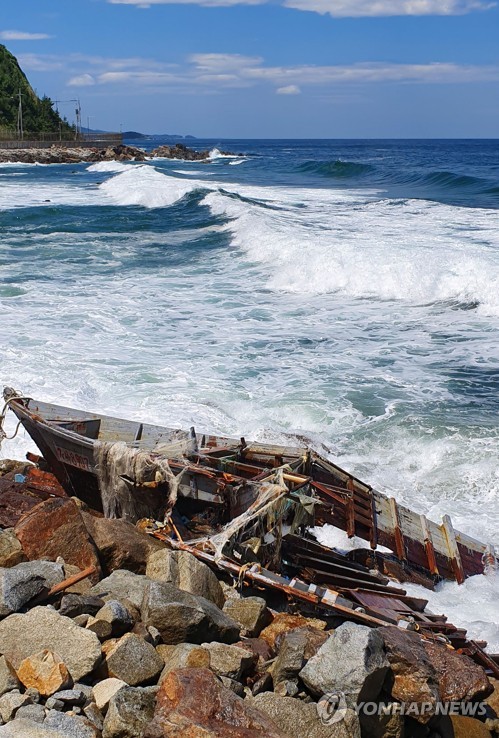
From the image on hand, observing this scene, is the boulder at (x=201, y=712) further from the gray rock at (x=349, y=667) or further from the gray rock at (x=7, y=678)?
the gray rock at (x=7, y=678)

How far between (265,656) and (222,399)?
7054 millimetres

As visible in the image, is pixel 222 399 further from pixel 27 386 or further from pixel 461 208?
pixel 461 208

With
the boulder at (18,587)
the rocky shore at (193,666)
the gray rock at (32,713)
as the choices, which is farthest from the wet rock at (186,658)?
the boulder at (18,587)

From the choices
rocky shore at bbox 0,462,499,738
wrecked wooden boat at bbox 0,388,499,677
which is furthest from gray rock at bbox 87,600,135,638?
wrecked wooden boat at bbox 0,388,499,677

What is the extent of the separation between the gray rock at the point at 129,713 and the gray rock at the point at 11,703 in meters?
0.45

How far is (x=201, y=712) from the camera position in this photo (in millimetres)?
4094

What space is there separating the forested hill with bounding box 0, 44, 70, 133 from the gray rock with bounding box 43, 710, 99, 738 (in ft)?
318

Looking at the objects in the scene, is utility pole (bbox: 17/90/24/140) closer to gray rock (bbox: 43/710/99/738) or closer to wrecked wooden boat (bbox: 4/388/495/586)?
wrecked wooden boat (bbox: 4/388/495/586)

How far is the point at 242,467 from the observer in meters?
7.75

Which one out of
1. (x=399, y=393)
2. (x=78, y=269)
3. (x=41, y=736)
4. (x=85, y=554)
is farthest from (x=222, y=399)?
(x=78, y=269)

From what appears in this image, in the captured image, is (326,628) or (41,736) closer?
(41,736)

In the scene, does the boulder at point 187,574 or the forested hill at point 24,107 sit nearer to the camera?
the boulder at point 187,574

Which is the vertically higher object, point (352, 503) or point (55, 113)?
point (55, 113)

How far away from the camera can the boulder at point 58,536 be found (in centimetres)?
609
